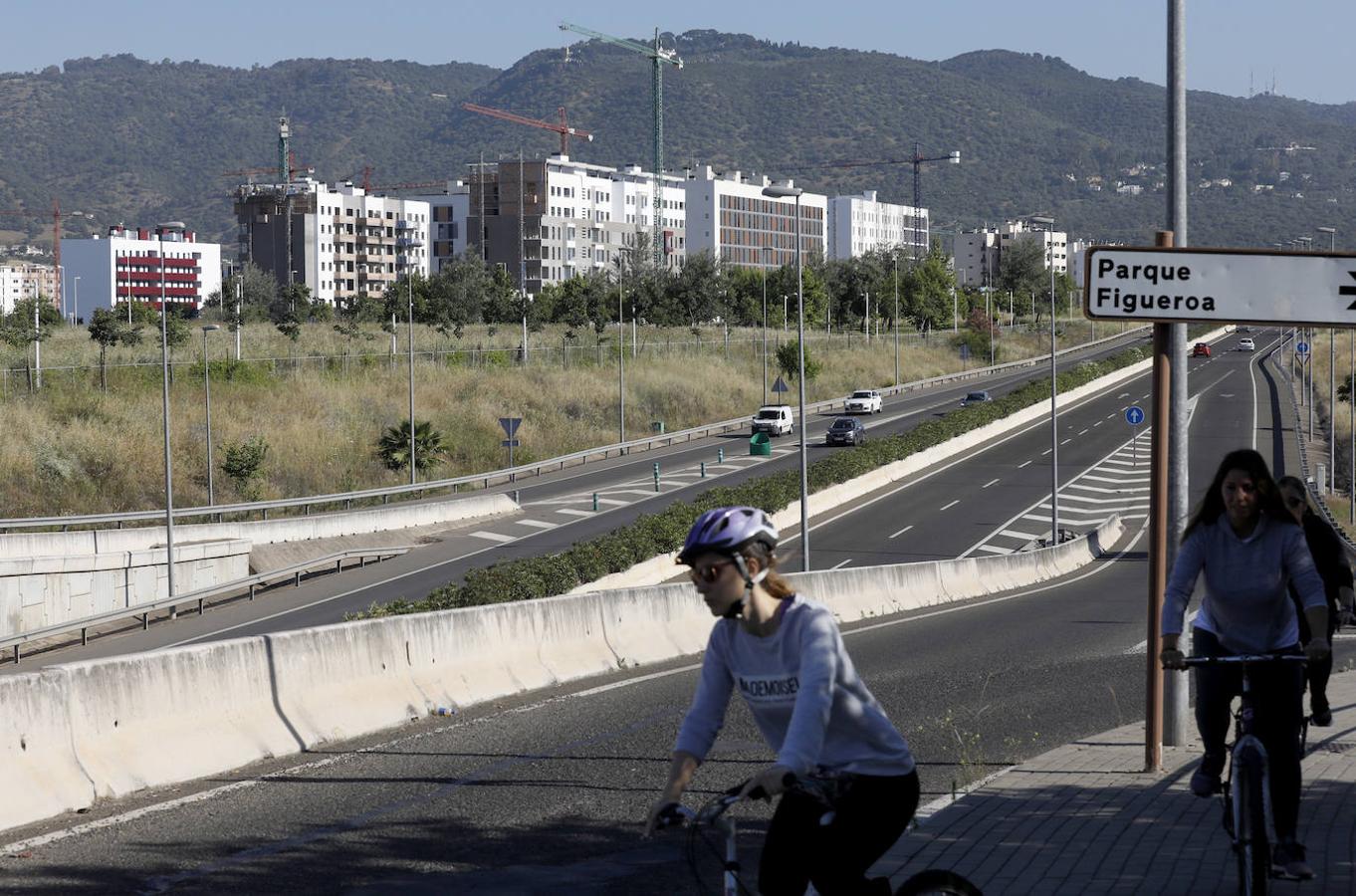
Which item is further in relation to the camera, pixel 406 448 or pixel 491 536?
pixel 406 448

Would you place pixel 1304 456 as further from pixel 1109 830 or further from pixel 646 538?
pixel 1109 830

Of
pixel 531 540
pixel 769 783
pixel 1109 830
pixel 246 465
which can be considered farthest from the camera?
pixel 246 465

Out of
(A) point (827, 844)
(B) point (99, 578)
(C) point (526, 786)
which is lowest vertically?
(B) point (99, 578)

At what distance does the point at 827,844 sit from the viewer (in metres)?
4.70

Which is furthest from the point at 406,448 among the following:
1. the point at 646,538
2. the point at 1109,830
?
the point at 1109,830

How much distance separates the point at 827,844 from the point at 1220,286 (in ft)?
19.9

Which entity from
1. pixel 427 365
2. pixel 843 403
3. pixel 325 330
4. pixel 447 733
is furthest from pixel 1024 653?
pixel 325 330

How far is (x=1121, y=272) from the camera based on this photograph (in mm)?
9898

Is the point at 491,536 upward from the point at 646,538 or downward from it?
downward

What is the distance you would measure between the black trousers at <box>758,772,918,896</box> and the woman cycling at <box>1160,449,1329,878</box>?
2446mm

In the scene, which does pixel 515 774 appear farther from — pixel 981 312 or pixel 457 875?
pixel 981 312

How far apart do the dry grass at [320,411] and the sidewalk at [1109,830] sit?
48.6 m

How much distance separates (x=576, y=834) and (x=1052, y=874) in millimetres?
2793

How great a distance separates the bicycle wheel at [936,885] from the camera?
486 cm
